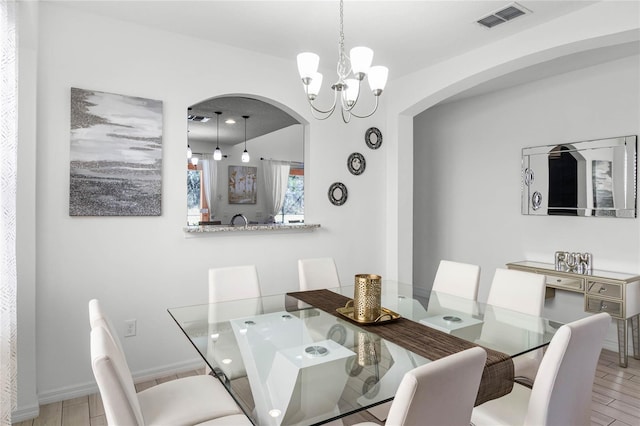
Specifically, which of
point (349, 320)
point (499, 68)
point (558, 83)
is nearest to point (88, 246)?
point (349, 320)

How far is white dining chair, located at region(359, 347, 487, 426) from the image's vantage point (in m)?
1.07

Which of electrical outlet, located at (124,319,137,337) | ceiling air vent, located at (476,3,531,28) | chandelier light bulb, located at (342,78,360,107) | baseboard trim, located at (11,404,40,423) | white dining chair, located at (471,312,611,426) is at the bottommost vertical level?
baseboard trim, located at (11,404,40,423)

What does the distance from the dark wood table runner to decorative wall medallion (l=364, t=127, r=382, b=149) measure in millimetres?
2203

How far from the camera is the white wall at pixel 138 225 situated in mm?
2678

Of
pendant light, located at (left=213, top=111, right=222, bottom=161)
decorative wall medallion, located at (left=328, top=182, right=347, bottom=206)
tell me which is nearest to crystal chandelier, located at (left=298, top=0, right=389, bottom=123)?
decorative wall medallion, located at (left=328, top=182, right=347, bottom=206)

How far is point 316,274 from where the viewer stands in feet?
10.2

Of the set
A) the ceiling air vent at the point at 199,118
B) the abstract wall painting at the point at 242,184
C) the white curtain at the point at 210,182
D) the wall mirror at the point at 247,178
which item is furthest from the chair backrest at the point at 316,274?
the abstract wall painting at the point at 242,184

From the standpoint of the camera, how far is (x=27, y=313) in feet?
8.22

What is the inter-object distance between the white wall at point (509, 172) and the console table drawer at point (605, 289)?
402mm

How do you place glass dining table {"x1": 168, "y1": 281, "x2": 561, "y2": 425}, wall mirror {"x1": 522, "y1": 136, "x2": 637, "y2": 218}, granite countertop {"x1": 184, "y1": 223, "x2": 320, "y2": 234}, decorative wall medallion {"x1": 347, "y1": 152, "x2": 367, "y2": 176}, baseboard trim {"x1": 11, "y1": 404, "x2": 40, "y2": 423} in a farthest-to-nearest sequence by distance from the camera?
1. decorative wall medallion {"x1": 347, "y1": 152, "x2": 367, "y2": 176}
2. wall mirror {"x1": 522, "y1": 136, "x2": 637, "y2": 218}
3. granite countertop {"x1": 184, "y1": 223, "x2": 320, "y2": 234}
4. baseboard trim {"x1": 11, "y1": 404, "x2": 40, "y2": 423}
5. glass dining table {"x1": 168, "y1": 281, "x2": 561, "y2": 425}

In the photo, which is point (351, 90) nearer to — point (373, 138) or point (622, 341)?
point (373, 138)

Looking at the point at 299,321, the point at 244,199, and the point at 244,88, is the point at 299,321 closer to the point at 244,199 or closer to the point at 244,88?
the point at 244,88

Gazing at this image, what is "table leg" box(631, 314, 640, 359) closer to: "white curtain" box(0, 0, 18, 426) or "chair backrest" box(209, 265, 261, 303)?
"chair backrest" box(209, 265, 261, 303)

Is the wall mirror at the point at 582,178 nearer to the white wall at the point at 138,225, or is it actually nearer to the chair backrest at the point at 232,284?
the white wall at the point at 138,225
